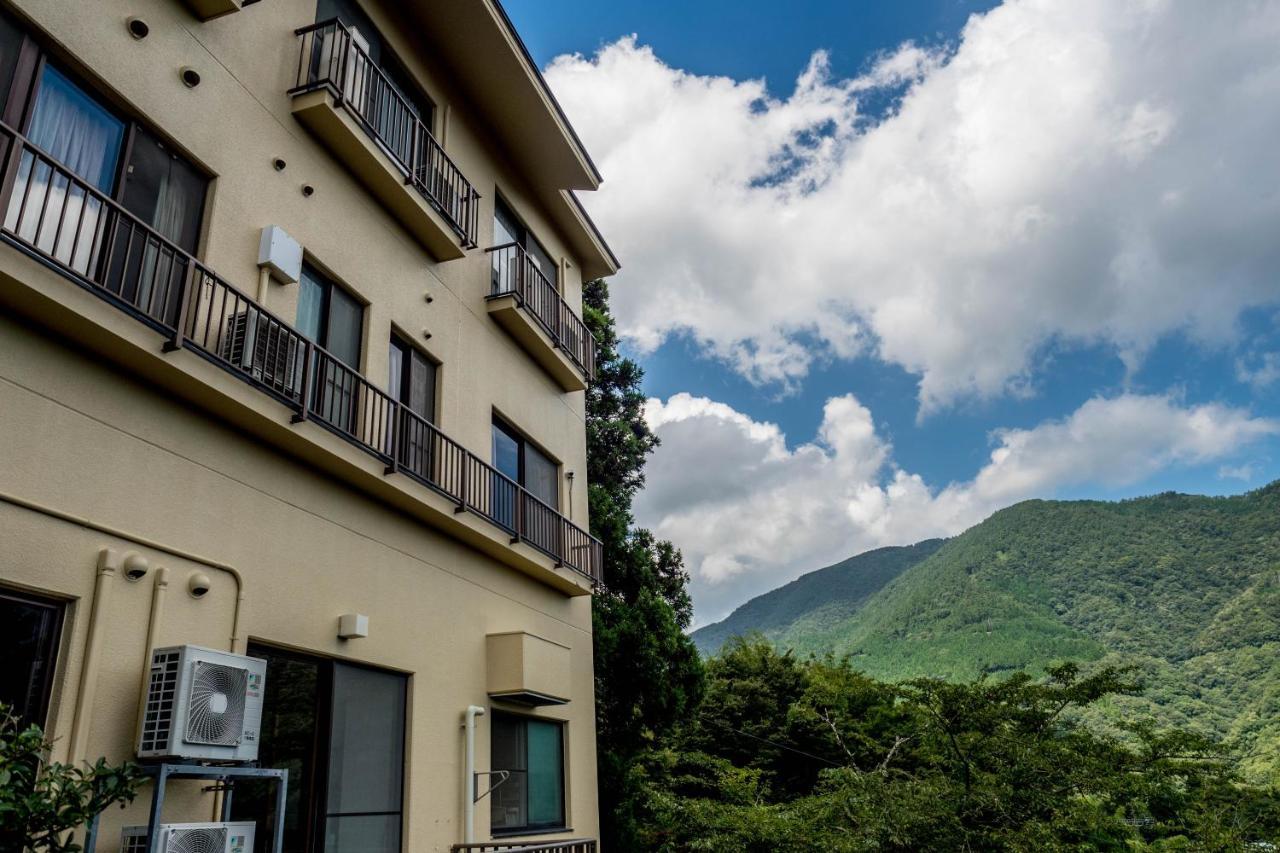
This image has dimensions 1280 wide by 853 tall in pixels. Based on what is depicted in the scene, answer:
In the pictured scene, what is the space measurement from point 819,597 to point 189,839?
83.6 metres

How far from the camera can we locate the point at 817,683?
58.1 feet

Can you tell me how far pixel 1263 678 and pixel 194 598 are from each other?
38492 millimetres

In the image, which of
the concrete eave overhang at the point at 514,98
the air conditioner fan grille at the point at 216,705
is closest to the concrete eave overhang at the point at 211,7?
the concrete eave overhang at the point at 514,98

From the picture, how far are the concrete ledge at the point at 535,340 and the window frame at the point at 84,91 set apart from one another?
4318 millimetres

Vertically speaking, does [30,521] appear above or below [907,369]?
below

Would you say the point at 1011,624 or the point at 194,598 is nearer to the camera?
the point at 194,598

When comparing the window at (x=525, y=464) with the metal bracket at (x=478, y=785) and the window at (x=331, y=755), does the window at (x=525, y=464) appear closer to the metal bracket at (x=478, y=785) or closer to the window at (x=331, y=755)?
the metal bracket at (x=478, y=785)

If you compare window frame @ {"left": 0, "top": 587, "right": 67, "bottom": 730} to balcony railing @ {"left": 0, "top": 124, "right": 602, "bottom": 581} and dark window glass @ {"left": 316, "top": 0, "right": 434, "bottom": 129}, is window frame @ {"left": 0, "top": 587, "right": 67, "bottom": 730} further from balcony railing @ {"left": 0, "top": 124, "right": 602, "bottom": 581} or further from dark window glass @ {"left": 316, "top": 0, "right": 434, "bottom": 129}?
dark window glass @ {"left": 316, "top": 0, "right": 434, "bottom": 129}

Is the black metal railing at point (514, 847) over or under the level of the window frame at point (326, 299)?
under

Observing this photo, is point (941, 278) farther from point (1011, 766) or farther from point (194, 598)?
point (194, 598)

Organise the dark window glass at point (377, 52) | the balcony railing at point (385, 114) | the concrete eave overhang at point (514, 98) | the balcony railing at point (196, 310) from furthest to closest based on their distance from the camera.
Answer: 1. the concrete eave overhang at point (514, 98)
2. the dark window glass at point (377, 52)
3. the balcony railing at point (385, 114)
4. the balcony railing at point (196, 310)

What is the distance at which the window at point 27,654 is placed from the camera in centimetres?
408

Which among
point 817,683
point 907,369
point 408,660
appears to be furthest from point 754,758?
point 907,369

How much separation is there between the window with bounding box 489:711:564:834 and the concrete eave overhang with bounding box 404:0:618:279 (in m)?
7.40
